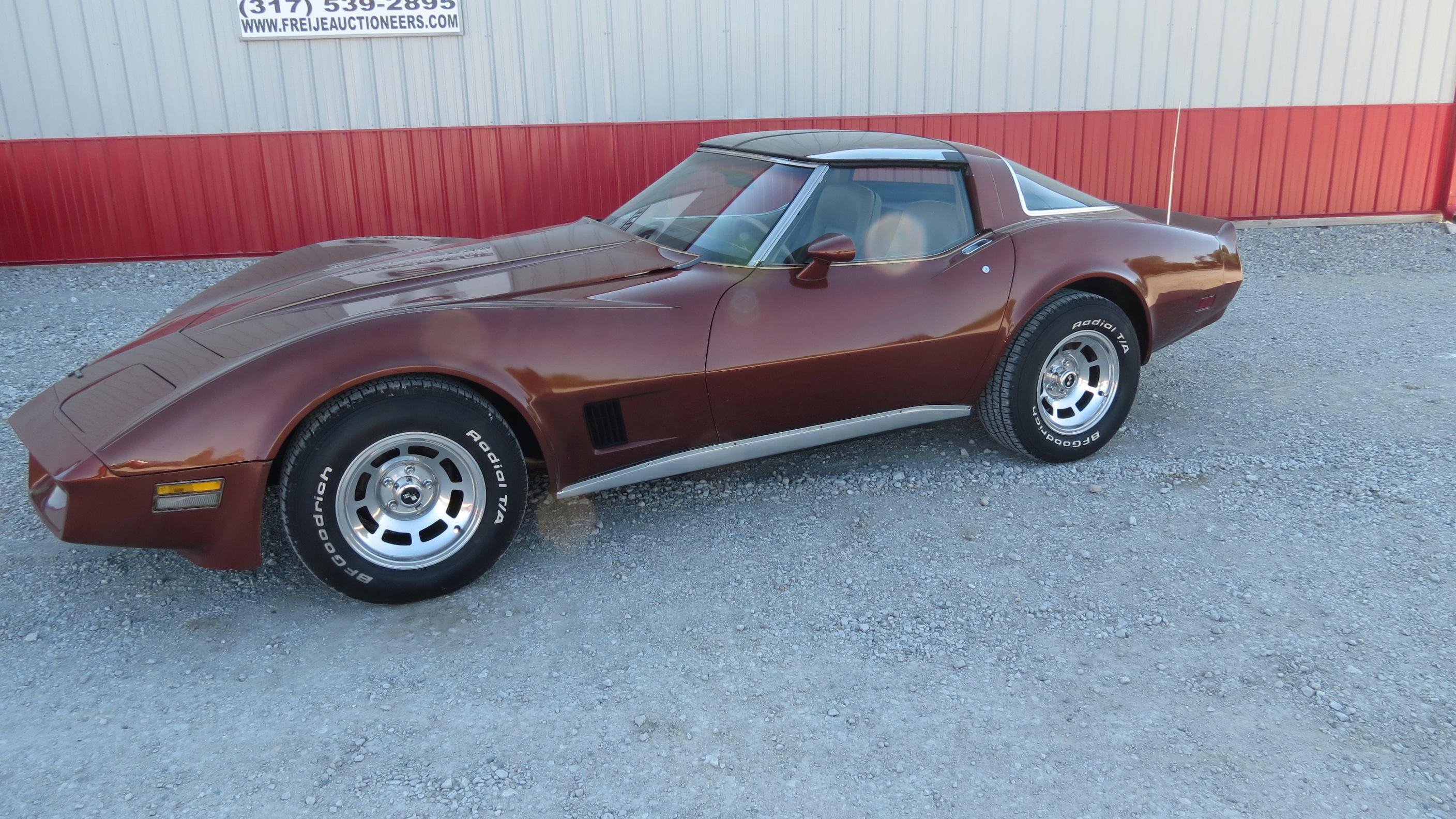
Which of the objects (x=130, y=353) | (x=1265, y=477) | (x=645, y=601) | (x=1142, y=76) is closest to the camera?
(x=645, y=601)

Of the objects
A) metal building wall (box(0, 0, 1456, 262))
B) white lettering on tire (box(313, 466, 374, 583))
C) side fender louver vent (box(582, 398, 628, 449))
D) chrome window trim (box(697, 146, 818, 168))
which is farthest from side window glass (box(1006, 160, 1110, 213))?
metal building wall (box(0, 0, 1456, 262))

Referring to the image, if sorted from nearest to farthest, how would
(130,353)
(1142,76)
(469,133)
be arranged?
(130,353)
(469,133)
(1142,76)

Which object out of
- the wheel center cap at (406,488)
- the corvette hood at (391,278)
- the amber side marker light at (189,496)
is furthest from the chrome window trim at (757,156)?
the amber side marker light at (189,496)

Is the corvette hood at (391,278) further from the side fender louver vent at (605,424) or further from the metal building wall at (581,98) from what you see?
the metal building wall at (581,98)

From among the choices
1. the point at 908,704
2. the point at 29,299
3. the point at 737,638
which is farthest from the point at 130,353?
the point at 29,299

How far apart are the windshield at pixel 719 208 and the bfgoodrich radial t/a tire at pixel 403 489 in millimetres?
1102

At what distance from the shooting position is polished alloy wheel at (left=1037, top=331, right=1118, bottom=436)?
4262mm

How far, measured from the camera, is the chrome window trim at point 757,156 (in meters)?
3.94

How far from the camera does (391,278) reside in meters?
3.66

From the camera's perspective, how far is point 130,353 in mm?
3494

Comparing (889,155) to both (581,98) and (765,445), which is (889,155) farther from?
(581,98)

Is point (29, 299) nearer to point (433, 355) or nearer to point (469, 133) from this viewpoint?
point (469, 133)

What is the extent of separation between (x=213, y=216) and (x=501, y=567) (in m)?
6.20

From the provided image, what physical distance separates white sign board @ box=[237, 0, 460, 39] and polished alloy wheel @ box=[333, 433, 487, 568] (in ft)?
19.1
